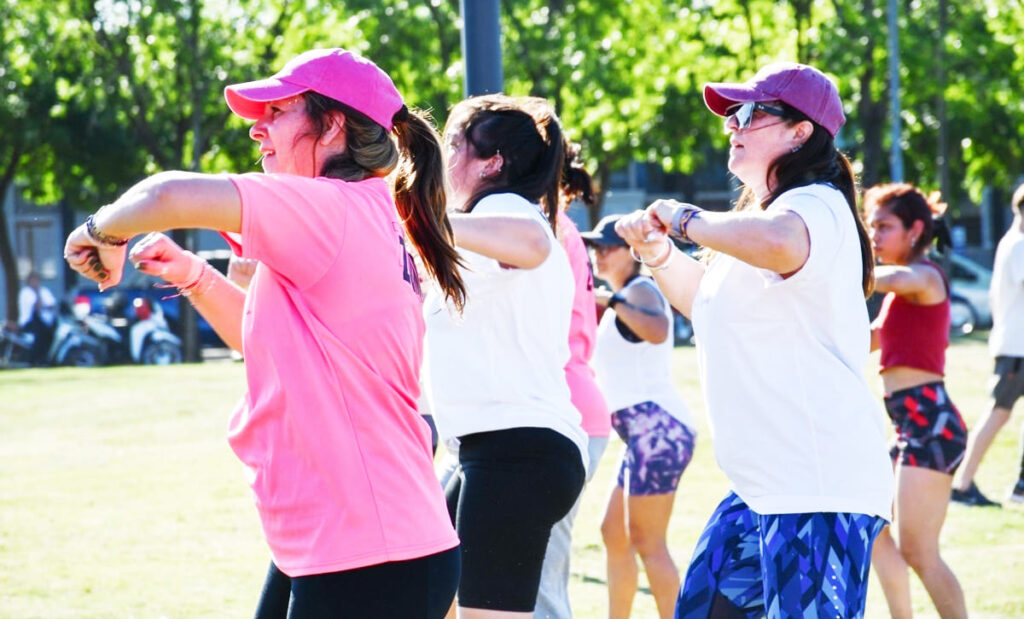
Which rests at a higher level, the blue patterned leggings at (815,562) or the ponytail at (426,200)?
the ponytail at (426,200)

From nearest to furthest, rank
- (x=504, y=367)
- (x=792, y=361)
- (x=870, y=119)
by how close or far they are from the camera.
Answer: (x=792, y=361) → (x=504, y=367) → (x=870, y=119)

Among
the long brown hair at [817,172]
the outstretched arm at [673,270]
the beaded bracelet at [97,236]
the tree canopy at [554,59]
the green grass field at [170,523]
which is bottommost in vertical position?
the green grass field at [170,523]

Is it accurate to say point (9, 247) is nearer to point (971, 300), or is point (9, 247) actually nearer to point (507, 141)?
point (971, 300)

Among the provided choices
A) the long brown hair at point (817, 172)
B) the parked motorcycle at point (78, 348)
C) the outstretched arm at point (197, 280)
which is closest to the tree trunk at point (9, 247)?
the parked motorcycle at point (78, 348)

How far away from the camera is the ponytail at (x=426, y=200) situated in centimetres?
308

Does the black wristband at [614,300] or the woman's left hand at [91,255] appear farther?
the black wristband at [614,300]

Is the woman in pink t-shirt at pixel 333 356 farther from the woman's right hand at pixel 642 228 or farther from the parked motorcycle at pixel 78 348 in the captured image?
the parked motorcycle at pixel 78 348

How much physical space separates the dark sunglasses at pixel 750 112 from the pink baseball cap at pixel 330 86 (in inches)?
44.7

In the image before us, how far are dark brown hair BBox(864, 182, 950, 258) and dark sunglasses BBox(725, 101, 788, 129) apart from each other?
2453 mm

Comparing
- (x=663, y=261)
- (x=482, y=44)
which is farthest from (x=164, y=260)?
(x=482, y=44)

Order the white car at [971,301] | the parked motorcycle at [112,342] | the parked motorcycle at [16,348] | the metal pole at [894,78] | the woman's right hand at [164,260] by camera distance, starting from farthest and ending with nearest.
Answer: the white car at [971,301] < the parked motorcycle at [16,348] < the metal pole at [894,78] < the parked motorcycle at [112,342] < the woman's right hand at [164,260]

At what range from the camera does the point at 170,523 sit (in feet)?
29.3

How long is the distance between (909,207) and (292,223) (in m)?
3.99

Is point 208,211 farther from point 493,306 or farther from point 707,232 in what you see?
point 493,306
